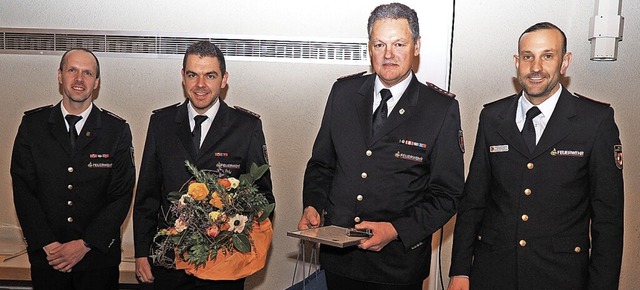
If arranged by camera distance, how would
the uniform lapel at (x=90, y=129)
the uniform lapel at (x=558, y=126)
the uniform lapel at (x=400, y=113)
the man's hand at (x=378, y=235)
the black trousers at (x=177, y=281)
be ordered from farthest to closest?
the uniform lapel at (x=90, y=129) → the black trousers at (x=177, y=281) → the uniform lapel at (x=400, y=113) → the uniform lapel at (x=558, y=126) → the man's hand at (x=378, y=235)

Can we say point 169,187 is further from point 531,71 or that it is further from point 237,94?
point 531,71

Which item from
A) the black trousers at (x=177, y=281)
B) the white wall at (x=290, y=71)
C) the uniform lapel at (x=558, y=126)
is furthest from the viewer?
the white wall at (x=290, y=71)

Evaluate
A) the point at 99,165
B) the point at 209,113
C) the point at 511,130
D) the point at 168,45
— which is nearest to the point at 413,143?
the point at 511,130

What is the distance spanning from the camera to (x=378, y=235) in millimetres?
2594

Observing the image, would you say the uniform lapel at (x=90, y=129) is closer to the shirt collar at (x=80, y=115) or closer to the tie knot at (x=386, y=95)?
the shirt collar at (x=80, y=115)

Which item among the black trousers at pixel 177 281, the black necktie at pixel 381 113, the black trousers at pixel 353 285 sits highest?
the black necktie at pixel 381 113

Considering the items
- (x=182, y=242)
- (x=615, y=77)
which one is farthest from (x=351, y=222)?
(x=615, y=77)

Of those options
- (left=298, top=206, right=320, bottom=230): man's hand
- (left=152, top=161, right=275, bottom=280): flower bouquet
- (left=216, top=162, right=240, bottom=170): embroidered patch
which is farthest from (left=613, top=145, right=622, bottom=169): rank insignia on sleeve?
(left=216, top=162, right=240, bottom=170): embroidered patch

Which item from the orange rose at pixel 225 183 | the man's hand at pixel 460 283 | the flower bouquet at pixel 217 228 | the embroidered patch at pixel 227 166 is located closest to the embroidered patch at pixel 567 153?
the man's hand at pixel 460 283

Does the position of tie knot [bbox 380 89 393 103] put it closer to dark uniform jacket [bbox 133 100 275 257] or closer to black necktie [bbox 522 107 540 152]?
black necktie [bbox 522 107 540 152]

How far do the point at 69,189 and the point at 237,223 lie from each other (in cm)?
112

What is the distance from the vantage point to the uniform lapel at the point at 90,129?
11.0 ft

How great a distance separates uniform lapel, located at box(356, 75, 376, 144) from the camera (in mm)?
2818

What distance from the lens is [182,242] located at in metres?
2.65
